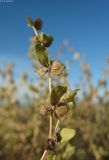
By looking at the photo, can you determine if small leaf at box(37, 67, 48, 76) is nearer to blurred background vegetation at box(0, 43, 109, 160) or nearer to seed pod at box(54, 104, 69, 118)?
seed pod at box(54, 104, 69, 118)

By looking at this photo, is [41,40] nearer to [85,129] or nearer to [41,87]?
[41,87]

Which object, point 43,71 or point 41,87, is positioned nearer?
point 43,71

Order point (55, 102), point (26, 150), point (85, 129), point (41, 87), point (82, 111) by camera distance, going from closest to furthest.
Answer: point (55, 102), point (26, 150), point (41, 87), point (85, 129), point (82, 111)

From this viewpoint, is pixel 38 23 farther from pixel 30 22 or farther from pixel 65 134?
pixel 65 134

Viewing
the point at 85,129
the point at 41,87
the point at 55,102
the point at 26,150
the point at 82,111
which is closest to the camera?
the point at 55,102

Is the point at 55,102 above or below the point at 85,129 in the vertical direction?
above

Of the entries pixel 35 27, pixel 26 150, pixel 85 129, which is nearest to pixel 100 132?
pixel 85 129

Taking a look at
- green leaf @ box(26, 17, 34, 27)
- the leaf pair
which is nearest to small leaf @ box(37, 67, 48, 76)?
the leaf pair
